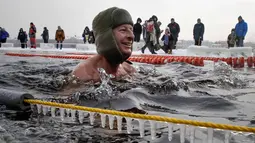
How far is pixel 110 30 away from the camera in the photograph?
509 cm

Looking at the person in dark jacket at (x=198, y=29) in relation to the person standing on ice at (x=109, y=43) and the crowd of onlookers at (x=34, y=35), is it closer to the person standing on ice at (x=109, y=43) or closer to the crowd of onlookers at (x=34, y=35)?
the crowd of onlookers at (x=34, y=35)

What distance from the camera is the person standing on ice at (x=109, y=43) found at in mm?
5047

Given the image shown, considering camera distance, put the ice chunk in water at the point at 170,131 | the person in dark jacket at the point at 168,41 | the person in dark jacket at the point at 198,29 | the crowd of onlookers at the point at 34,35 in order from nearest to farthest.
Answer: the ice chunk in water at the point at 170,131 < the person in dark jacket at the point at 198,29 < the person in dark jacket at the point at 168,41 < the crowd of onlookers at the point at 34,35

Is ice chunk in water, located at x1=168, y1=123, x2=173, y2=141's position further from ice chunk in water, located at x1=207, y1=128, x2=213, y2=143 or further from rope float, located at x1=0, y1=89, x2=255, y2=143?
ice chunk in water, located at x1=207, y1=128, x2=213, y2=143

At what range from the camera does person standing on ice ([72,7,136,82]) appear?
5047mm

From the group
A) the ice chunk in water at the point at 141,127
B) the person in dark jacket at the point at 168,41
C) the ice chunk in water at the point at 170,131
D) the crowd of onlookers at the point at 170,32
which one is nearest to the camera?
the ice chunk in water at the point at 170,131

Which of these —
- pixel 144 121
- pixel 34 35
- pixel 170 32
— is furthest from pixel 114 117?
pixel 34 35

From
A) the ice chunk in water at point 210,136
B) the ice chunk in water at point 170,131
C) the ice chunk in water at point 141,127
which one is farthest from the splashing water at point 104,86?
the ice chunk in water at point 210,136

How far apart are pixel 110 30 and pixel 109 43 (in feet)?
0.71

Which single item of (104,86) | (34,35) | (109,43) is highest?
A: (34,35)

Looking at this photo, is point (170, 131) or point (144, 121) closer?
point (170, 131)

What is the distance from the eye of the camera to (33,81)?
6230 millimetres

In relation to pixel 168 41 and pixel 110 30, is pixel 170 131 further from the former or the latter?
pixel 168 41

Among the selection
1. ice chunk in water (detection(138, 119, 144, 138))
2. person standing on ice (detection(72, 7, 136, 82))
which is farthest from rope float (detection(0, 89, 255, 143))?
person standing on ice (detection(72, 7, 136, 82))
